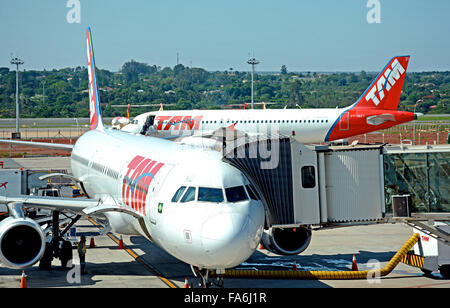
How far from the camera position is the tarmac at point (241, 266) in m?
20.2

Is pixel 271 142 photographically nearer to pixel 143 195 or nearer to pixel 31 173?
pixel 143 195

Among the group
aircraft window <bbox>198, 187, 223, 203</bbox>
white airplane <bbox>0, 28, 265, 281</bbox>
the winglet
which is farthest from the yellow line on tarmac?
the winglet

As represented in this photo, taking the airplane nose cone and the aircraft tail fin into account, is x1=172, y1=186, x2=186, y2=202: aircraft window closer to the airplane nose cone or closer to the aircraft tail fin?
the airplane nose cone

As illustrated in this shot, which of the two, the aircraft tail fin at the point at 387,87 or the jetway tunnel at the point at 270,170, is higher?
the aircraft tail fin at the point at 387,87

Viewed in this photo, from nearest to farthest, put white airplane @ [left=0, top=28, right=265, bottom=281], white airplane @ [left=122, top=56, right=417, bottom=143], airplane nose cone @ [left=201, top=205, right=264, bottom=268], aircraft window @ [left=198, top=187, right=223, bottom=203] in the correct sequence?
1. airplane nose cone @ [left=201, top=205, right=264, bottom=268]
2. white airplane @ [left=0, top=28, right=265, bottom=281]
3. aircraft window @ [left=198, top=187, right=223, bottom=203]
4. white airplane @ [left=122, top=56, right=417, bottom=143]

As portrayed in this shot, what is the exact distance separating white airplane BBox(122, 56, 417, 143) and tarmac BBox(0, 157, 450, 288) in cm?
2900

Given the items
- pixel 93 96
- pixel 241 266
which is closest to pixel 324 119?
pixel 93 96

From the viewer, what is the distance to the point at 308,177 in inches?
744

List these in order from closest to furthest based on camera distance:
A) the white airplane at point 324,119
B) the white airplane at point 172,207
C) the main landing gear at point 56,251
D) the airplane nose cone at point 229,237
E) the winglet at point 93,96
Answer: the airplane nose cone at point 229,237, the white airplane at point 172,207, the main landing gear at point 56,251, the winglet at point 93,96, the white airplane at point 324,119

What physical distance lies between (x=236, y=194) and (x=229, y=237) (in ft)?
4.27

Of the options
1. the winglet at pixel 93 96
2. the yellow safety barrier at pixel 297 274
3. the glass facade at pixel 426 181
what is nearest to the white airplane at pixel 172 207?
the yellow safety barrier at pixel 297 274

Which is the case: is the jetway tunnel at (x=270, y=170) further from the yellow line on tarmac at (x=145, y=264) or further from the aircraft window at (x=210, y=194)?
the yellow line on tarmac at (x=145, y=264)

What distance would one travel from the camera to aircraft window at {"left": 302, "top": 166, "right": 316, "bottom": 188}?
61.7ft
